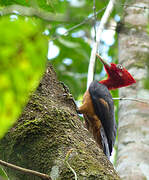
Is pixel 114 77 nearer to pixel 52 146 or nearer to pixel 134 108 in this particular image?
pixel 134 108

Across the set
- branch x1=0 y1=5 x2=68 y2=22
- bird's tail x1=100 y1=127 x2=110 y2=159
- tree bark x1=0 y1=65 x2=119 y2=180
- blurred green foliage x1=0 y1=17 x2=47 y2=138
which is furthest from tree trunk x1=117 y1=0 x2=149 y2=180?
blurred green foliage x1=0 y1=17 x2=47 y2=138

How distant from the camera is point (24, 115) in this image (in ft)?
5.85

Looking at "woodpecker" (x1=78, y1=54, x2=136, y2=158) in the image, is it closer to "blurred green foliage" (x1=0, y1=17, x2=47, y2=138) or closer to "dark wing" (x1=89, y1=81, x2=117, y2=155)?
"dark wing" (x1=89, y1=81, x2=117, y2=155)

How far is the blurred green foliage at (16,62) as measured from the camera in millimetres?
358

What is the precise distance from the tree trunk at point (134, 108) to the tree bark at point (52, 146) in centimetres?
56

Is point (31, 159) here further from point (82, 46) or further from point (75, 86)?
point (82, 46)

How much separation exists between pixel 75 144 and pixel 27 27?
1.34 m

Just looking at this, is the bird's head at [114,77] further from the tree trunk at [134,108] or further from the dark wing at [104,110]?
the dark wing at [104,110]

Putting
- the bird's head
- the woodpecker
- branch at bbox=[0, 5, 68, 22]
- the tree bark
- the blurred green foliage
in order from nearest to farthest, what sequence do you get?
the blurred green foliage
branch at bbox=[0, 5, 68, 22]
the tree bark
the woodpecker
the bird's head

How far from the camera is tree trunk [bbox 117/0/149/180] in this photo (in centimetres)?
275

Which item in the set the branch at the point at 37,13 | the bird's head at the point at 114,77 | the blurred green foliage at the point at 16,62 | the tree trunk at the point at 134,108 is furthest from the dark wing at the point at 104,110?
the blurred green foliage at the point at 16,62

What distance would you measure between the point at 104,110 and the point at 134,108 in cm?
61

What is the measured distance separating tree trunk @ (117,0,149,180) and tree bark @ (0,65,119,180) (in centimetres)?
56

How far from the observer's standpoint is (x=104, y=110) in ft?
12.5
